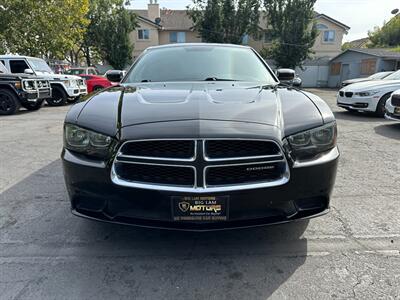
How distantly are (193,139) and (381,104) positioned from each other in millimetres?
9066

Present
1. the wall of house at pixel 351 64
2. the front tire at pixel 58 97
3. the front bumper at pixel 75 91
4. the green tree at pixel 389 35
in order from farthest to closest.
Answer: the green tree at pixel 389 35, the wall of house at pixel 351 64, the front bumper at pixel 75 91, the front tire at pixel 58 97

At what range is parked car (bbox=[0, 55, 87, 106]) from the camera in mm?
11380

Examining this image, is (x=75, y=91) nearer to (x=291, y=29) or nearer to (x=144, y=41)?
(x=291, y=29)

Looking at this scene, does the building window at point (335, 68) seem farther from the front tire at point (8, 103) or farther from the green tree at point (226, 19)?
the front tire at point (8, 103)

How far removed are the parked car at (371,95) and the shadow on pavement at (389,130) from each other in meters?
1.13

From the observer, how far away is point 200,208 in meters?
2.05

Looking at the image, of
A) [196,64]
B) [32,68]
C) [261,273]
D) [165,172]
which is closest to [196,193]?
[165,172]

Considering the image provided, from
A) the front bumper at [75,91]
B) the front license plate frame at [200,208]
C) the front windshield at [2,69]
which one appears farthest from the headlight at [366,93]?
the front windshield at [2,69]

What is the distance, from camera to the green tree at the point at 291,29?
94.7 feet

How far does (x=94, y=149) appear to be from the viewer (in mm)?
2141

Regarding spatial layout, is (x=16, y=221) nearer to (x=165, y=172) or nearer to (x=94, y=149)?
(x=94, y=149)

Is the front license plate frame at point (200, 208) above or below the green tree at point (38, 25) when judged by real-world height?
below

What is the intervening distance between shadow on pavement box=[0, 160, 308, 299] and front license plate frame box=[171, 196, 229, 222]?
437 mm

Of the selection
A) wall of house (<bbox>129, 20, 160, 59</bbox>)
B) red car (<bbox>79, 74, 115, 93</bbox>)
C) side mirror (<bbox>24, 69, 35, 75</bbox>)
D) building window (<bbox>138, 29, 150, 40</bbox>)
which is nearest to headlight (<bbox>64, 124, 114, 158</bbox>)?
side mirror (<bbox>24, 69, 35, 75</bbox>)
